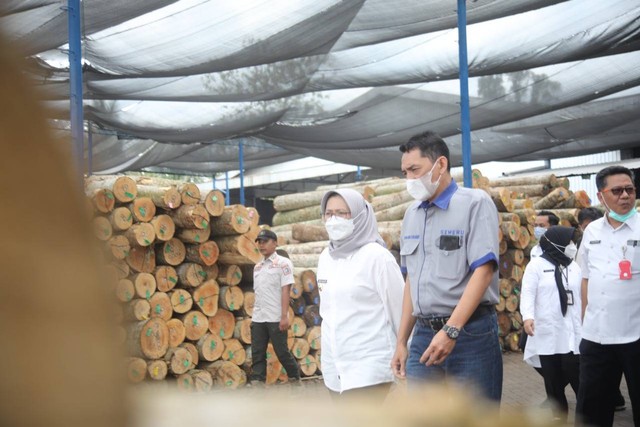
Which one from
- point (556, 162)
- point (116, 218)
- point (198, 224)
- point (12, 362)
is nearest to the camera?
point (12, 362)

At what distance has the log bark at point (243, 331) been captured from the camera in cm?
927

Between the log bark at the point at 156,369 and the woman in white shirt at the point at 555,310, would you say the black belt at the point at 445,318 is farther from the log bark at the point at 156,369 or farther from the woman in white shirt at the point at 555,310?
the log bark at the point at 156,369

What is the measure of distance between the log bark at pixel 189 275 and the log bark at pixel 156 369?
997 millimetres

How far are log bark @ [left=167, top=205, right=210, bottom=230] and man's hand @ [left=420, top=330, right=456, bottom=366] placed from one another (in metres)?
5.66

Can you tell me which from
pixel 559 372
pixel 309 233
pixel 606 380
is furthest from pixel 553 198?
pixel 606 380

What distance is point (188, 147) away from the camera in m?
17.5

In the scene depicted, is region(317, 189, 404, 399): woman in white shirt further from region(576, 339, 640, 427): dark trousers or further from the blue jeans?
region(576, 339, 640, 427): dark trousers

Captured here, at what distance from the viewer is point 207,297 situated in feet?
29.2

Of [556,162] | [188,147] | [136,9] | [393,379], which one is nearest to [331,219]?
[393,379]

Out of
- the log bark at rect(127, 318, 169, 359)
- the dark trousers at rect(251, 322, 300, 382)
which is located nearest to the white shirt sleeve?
the dark trousers at rect(251, 322, 300, 382)

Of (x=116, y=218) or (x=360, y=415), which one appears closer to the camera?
(x=360, y=415)

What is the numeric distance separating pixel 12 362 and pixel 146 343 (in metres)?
8.27

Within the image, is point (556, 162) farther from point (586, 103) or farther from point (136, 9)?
point (136, 9)

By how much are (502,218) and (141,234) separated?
5.59m
